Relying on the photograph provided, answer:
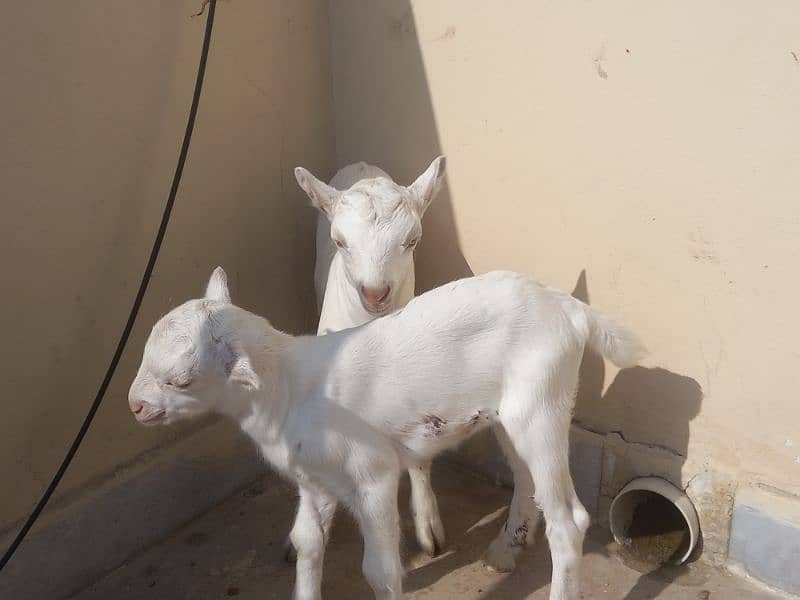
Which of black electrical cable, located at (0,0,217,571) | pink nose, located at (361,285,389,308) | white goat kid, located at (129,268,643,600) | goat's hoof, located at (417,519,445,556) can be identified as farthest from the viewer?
goat's hoof, located at (417,519,445,556)

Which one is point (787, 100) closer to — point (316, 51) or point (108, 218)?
point (316, 51)

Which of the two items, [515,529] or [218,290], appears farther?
[515,529]

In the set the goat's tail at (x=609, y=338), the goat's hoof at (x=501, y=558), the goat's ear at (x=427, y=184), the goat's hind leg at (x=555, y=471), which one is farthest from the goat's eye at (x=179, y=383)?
the goat's hoof at (x=501, y=558)

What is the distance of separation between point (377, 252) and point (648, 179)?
1059mm

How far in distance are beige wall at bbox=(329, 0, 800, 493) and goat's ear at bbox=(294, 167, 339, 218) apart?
71 cm

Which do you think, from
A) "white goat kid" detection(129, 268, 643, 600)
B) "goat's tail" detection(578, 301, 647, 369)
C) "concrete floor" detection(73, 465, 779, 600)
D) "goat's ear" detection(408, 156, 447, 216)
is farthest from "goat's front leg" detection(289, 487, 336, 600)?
"goat's ear" detection(408, 156, 447, 216)

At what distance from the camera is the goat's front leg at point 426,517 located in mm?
3365

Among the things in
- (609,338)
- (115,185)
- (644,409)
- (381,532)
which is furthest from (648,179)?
(115,185)

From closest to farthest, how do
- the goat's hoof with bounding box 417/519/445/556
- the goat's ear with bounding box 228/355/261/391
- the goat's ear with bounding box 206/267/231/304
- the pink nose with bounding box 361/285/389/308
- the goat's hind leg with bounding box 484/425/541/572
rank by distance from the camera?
the goat's ear with bounding box 228/355/261/391
the goat's ear with bounding box 206/267/231/304
the pink nose with bounding box 361/285/389/308
the goat's hind leg with bounding box 484/425/541/572
the goat's hoof with bounding box 417/519/445/556

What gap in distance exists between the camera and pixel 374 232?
9.52 feet

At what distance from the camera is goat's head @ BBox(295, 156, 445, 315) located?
9.37ft

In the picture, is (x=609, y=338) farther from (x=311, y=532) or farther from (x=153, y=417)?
(x=153, y=417)

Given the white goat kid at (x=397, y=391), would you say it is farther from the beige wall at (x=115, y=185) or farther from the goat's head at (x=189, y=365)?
the beige wall at (x=115, y=185)

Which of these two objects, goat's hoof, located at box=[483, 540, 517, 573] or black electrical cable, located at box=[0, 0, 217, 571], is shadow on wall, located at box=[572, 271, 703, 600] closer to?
goat's hoof, located at box=[483, 540, 517, 573]
